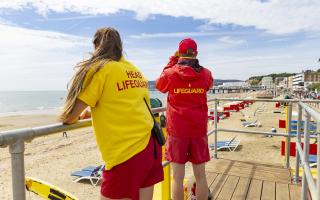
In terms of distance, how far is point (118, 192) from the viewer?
175cm

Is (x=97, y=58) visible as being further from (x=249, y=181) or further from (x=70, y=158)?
(x=70, y=158)

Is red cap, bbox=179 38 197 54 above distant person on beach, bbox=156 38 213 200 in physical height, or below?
above

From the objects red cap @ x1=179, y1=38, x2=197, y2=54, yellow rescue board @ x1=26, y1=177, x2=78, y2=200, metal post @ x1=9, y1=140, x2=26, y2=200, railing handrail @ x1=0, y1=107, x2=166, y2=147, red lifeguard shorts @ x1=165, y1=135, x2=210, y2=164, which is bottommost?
yellow rescue board @ x1=26, y1=177, x2=78, y2=200

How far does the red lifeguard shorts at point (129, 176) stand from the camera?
1.74 meters

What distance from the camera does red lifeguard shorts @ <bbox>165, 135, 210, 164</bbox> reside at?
3.01 metres

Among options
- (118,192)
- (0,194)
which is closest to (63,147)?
(0,194)

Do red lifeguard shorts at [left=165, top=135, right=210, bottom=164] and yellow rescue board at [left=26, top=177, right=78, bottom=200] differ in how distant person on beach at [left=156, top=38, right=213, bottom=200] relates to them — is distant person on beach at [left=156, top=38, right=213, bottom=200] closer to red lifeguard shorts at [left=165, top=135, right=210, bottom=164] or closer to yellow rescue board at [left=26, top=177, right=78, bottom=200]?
red lifeguard shorts at [left=165, top=135, right=210, bottom=164]

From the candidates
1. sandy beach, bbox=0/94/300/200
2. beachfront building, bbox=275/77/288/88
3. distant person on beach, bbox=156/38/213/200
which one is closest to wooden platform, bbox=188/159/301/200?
distant person on beach, bbox=156/38/213/200

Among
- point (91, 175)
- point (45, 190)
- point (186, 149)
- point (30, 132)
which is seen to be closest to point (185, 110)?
point (186, 149)

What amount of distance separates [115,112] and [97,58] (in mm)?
312

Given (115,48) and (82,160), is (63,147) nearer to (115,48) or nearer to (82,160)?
Result: (82,160)

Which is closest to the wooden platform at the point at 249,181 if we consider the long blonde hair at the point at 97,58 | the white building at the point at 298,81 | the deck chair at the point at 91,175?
the long blonde hair at the point at 97,58

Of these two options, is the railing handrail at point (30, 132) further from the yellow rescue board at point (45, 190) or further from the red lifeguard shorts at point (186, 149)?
the yellow rescue board at point (45, 190)

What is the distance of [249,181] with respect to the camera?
440 centimetres
